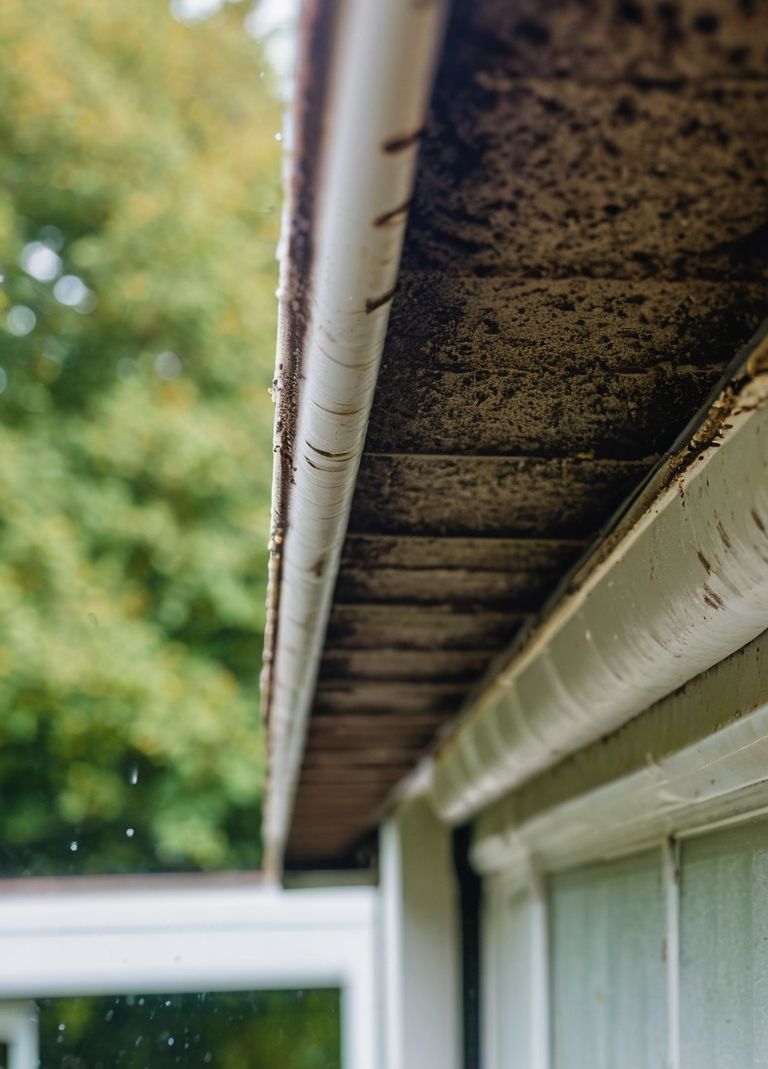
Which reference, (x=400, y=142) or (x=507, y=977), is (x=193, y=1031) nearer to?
(x=507, y=977)

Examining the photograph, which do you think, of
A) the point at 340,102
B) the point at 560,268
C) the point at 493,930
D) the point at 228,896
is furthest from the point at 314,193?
the point at 228,896

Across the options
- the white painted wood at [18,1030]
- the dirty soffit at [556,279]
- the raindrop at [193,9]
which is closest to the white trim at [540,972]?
the dirty soffit at [556,279]

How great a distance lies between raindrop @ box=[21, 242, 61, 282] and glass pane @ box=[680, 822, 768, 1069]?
10.6m

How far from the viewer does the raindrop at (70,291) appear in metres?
11.3

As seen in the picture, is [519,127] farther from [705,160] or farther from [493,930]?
[493,930]

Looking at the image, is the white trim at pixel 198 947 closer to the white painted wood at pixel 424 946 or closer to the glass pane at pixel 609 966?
the white painted wood at pixel 424 946

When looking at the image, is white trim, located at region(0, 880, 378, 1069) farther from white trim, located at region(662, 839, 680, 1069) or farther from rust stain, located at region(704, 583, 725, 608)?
rust stain, located at region(704, 583, 725, 608)

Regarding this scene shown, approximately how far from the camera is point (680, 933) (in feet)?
5.83

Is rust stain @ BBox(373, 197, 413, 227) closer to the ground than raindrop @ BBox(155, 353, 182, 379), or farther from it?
closer to the ground

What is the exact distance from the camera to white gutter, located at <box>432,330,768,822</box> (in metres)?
0.94

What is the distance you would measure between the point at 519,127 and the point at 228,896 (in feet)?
17.6

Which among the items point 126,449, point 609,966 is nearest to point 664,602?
point 609,966

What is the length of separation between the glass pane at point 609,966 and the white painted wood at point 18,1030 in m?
3.90

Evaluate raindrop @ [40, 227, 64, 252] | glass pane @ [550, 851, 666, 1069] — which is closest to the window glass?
glass pane @ [550, 851, 666, 1069]
